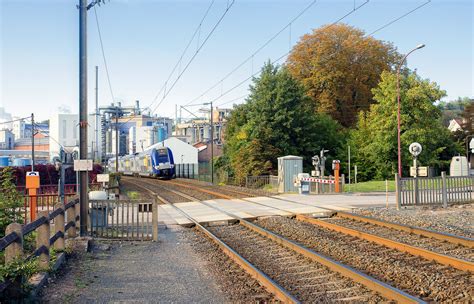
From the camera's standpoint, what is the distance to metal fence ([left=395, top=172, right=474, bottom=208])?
19.9 meters

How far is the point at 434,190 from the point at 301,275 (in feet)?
43.2

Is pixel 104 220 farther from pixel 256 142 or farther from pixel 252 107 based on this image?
pixel 252 107

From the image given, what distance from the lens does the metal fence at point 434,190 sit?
65.2 feet

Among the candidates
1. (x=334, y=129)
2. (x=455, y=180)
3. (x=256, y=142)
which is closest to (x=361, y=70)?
(x=334, y=129)

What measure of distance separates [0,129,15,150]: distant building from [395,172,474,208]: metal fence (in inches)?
4701

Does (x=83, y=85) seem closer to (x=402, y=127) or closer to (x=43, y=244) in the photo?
(x=43, y=244)

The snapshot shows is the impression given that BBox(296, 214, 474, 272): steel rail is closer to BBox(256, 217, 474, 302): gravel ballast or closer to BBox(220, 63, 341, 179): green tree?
BBox(256, 217, 474, 302): gravel ballast

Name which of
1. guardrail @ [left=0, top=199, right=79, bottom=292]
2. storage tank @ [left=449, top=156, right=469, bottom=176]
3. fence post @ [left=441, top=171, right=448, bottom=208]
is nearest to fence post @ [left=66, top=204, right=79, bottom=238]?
guardrail @ [left=0, top=199, right=79, bottom=292]

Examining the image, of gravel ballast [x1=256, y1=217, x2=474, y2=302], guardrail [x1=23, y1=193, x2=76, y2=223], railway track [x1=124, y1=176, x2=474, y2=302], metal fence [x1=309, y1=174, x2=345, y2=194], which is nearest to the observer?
gravel ballast [x1=256, y1=217, x2=474, y2=302]

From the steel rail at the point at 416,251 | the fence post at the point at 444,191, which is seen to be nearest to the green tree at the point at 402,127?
the fence post at the point at 444,191

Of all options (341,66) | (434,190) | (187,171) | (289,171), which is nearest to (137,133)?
(187,171)

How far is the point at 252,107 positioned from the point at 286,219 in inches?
1161

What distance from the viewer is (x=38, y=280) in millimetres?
8016

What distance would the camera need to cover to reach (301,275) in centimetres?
891
